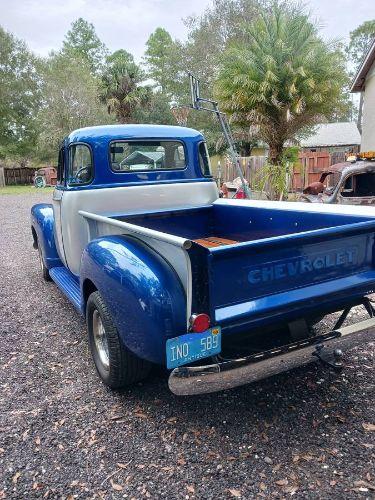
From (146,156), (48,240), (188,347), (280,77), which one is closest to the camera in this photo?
(188,347)

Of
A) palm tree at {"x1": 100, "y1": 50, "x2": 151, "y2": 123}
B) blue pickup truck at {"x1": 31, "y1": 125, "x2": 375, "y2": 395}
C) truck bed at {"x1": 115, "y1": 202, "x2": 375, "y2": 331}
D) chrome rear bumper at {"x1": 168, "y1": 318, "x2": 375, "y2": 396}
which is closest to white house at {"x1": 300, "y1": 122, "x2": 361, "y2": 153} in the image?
palm tree at {"x1": 100, "y1": 50, "x2": 151, "y2": 123}

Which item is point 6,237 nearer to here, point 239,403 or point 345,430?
point 239,403

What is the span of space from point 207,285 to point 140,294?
404 millimetres

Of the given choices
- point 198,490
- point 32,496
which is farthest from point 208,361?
point 32,496

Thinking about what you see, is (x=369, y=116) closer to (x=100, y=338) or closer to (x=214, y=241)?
(x=214, y=241)

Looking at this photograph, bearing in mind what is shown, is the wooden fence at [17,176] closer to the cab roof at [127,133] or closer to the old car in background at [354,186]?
the old car in background at [354,186]

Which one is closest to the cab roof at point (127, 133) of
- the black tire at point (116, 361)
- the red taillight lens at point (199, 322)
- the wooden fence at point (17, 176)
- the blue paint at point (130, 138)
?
→ the blue paint at point (130, 138)

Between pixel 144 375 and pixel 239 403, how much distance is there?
2.24ft

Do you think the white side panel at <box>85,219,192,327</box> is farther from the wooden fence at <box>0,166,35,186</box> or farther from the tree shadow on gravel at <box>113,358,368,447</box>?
the wooden fence at <box>0,166,35,186</box>

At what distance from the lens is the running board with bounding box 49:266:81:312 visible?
11.8 ft

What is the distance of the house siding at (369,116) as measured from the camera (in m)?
16.6

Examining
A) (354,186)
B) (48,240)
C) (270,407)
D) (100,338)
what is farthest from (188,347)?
(354,186)

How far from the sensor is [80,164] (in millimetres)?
4145

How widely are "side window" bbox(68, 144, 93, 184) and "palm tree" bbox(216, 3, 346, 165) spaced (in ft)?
34.9
